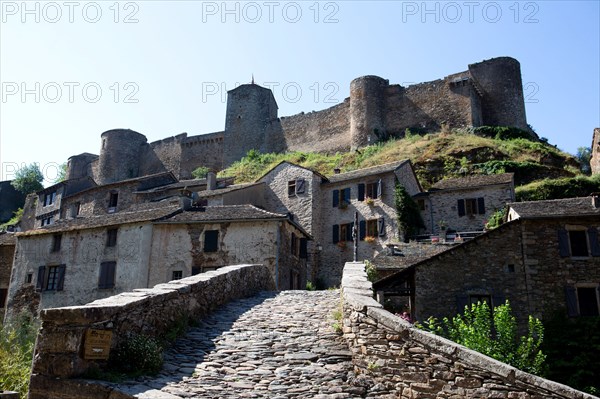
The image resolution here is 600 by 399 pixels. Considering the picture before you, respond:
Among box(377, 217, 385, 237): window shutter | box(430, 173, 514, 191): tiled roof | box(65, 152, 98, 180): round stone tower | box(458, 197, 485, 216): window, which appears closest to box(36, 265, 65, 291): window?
box(377, 217, 385, 237): window shutter

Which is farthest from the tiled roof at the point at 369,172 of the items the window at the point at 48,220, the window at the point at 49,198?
the window at the point at 49,198

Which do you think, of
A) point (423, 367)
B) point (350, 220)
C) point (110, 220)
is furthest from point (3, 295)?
point (423, 367)

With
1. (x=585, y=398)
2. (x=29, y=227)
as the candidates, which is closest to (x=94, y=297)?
(x=585, y=398)

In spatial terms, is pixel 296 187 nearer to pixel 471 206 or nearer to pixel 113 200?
pixel 471 206

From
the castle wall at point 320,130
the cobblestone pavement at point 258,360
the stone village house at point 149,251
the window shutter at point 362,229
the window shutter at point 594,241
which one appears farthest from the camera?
the castle wall at point 320,130

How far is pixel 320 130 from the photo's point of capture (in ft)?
201

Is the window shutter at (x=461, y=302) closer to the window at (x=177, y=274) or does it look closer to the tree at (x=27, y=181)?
the window at (x=177, y=274)

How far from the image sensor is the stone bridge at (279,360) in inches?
246

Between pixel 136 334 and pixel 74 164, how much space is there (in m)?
71.7

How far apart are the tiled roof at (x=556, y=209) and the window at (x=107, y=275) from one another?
710 inches

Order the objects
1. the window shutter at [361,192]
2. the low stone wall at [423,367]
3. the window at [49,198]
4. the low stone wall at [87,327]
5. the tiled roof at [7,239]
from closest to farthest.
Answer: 1. the low stone wall at [423,367]
2. the low stone wall at [87,327]
3. the tiled roof at [7,239]
4. the window shutter at [361,192]
5. the window at [49,198]

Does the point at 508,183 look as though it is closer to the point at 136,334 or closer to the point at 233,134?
the point at 136,334

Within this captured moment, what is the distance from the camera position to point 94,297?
85.8 ft

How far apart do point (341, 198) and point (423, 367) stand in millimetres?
31015
